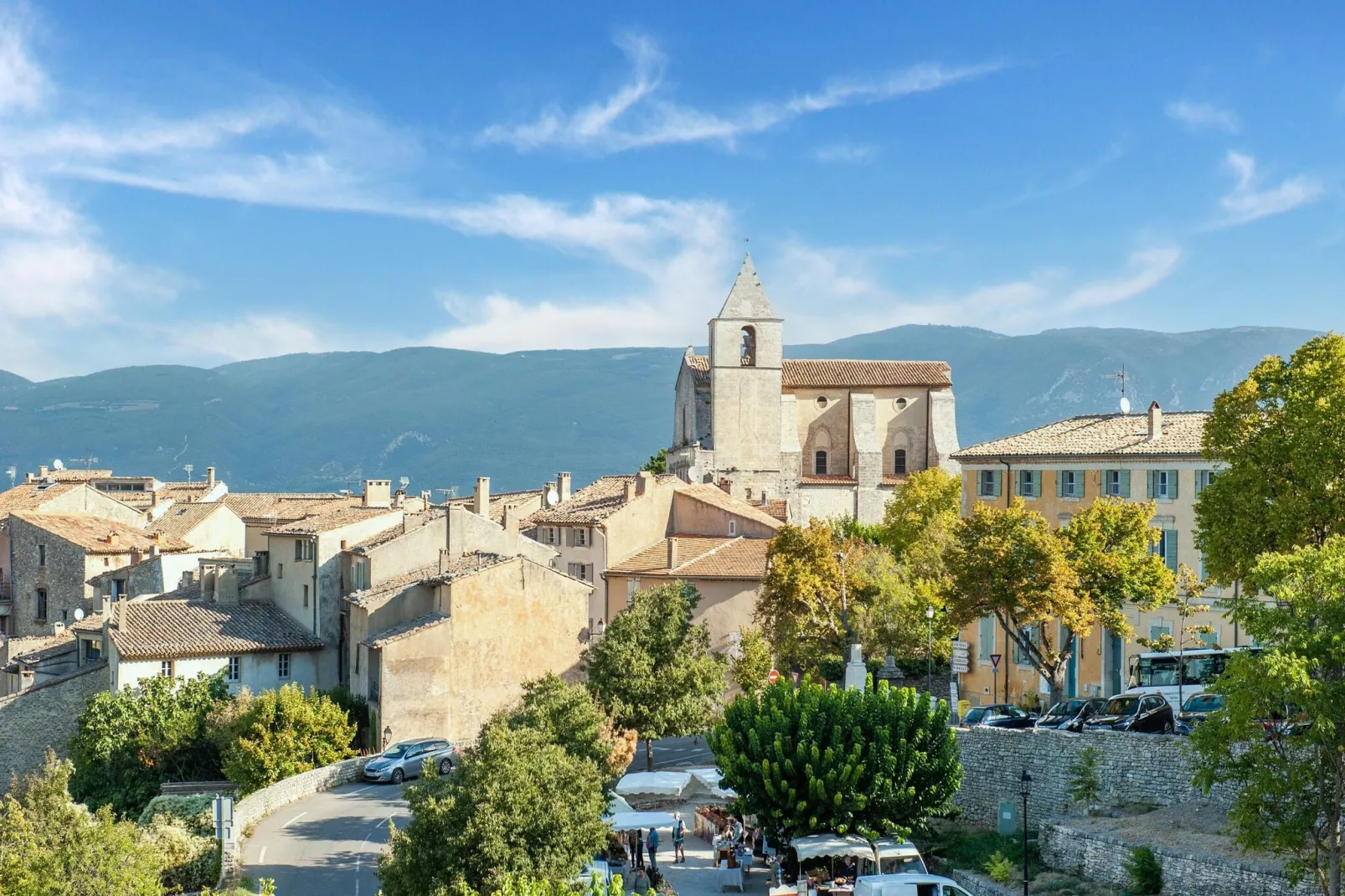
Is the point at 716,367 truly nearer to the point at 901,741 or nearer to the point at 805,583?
the point at 805,583

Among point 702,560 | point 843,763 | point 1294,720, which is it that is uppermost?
point 702,560

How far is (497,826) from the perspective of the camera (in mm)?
31062

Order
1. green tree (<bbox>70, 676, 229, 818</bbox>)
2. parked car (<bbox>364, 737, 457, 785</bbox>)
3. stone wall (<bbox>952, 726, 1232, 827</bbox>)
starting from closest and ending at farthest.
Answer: stone wall (<bbox>952, 726, 1232, 827</bbox>), parked car (<bbox>364, 737, 457, 785</bbox>), green tree (<bbox>70, 676, 229, 818</bbox>)

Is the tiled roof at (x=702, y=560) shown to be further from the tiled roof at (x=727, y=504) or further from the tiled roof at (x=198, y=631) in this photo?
the tiled roof at (x=198, y=631)

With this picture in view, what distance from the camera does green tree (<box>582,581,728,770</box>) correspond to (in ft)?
161

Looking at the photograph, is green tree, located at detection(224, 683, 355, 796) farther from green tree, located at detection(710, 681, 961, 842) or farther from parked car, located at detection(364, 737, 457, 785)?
green tree, located at detection(710, 681, 961, 842)

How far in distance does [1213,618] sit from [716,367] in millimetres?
72600

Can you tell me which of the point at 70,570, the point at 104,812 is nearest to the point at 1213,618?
the point at 104,812

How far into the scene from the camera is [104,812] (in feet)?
116

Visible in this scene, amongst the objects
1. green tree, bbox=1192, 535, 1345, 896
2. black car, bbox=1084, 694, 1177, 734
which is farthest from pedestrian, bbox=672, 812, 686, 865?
green tree, bbox=1192, 535, 1345, 896

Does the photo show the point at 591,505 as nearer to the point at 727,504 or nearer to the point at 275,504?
the point at 727,504

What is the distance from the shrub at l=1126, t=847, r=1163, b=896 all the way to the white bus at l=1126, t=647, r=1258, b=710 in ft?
29.4

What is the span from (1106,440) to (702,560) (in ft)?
62.9

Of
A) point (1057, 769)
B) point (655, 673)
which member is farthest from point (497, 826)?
point (655, 673)
